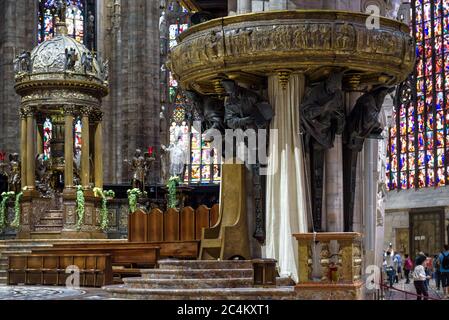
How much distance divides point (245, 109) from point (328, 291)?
2569mm

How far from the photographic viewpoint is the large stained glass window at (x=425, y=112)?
36719 mm

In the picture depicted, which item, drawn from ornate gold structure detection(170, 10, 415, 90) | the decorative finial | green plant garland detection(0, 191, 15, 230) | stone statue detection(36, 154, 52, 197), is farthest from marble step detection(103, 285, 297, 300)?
the decorative finial

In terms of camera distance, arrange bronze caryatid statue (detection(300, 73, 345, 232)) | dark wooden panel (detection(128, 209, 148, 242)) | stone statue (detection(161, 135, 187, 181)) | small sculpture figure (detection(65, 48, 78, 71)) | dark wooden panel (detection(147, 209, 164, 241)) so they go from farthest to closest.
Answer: stone statue (detection(161, 135, 187, 181)) < small sculpture figure (detection(65, 48, 78, 71)) < dark wooden panel (detection(128, 209, 148, 242)) < dark wooden panel (detection(147, 209, 164, 241)) < bronze caryatid statue (detection(300, 73, 345, 232))

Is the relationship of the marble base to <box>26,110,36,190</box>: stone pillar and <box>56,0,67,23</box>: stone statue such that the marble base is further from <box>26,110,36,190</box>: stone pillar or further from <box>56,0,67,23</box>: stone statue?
<box>56,0,67,23</box>: stone statue

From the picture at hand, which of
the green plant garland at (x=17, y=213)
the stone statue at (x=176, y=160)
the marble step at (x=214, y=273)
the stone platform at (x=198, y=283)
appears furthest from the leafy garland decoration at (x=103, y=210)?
the marble step at (x=214, y=273)

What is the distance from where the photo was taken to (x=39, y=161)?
25.4 metres

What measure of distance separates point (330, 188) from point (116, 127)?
2458 centimetres

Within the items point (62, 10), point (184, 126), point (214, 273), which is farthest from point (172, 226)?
point (184, 126)

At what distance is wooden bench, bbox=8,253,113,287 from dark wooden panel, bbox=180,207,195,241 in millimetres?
1442

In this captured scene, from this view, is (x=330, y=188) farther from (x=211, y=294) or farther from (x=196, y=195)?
(x=196, y=195)

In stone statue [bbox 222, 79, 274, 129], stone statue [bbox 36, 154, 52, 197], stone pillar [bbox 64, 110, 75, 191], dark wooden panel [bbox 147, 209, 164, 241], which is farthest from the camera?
stone statue [bbox 36, 154, 52, 197]

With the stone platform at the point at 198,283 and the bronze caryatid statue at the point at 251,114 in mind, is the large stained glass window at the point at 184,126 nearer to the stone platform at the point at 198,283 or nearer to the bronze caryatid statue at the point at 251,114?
the stone platform at the point at 198,283

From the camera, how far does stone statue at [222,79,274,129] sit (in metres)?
11.6

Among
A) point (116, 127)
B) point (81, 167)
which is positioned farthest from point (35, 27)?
point (81, 167)
